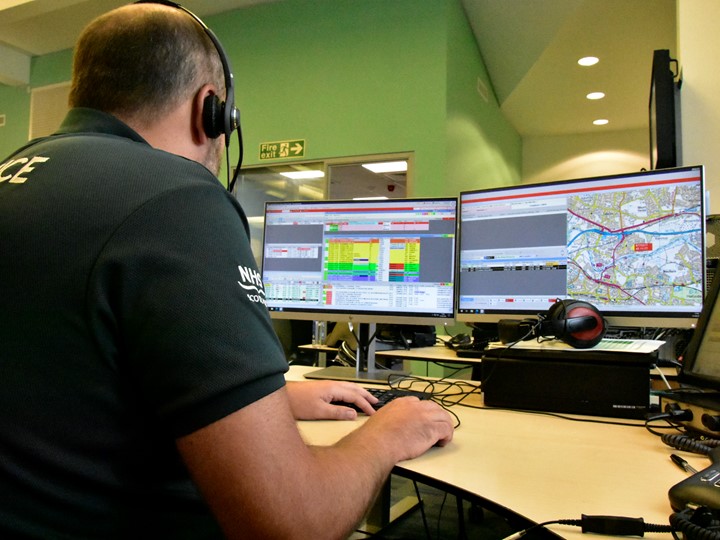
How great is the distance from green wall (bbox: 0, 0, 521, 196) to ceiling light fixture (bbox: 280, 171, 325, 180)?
13.3 inches

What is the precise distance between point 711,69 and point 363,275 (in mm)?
2032

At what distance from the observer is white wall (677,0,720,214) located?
8.10ft

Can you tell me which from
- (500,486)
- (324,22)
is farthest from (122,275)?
(324,22)

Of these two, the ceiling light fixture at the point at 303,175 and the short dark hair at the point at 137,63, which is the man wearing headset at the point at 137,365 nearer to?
the short dark hair at the point at 137,63

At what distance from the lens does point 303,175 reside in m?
5.36

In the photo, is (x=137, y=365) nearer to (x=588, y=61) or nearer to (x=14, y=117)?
(x=588, y=61)

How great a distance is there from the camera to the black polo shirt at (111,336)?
0.54m

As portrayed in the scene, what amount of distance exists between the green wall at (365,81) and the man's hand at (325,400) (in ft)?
11.0

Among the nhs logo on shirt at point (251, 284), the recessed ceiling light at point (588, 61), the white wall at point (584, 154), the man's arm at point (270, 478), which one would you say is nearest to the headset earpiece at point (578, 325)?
the man's arm at point (270, 478)

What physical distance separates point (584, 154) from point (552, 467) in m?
7.38

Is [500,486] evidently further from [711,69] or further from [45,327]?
[711,69]

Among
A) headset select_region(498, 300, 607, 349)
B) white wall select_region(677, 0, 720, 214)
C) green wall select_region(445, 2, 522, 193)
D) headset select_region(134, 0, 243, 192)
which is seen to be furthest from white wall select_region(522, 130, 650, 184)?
headset select_region(134, 0, 243, 192)

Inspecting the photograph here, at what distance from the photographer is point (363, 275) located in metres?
1.59

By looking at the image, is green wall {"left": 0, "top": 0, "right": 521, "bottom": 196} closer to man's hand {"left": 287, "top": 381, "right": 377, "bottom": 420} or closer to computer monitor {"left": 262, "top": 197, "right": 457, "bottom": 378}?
computer monitor {"left": 262, "top": 197, "right": 457, "bottom": 378}
